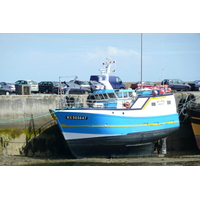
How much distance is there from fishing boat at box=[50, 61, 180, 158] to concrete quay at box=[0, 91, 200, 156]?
74.4 inches

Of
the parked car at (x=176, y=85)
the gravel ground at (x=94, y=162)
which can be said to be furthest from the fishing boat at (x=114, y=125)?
the parked car at (x=176, y=85)

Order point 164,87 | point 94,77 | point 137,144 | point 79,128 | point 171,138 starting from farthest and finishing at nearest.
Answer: point 94,77 < point 171,138 < point 164,87 < point 137,144 < point 79,128

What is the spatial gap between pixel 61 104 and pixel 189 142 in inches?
351

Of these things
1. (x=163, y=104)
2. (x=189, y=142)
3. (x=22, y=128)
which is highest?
(x=163, y=104)

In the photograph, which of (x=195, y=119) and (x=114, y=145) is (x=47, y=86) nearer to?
(x=114, y=145)

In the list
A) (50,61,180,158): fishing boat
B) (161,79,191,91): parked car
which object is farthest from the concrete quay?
(161,79,191,91): parked car

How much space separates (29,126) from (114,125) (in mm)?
5138

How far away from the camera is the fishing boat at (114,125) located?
17.5 m

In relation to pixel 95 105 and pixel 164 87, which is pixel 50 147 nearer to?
pixel 95 105

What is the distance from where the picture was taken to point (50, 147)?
20.0 m

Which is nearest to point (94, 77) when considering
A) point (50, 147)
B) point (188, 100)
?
point (188, 100)

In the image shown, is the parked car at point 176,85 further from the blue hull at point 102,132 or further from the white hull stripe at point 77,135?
the white hull stripe at point 77,135

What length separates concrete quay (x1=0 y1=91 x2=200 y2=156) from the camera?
19.2 metres

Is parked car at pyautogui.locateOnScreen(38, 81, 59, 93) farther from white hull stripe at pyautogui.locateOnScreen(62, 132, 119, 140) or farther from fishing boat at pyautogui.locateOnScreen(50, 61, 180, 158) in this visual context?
white hull stripe at pyautogui.locateOnScreen(62, 132, 119, 140)
